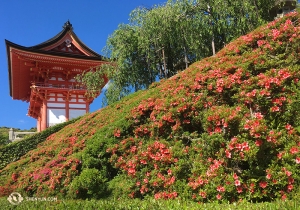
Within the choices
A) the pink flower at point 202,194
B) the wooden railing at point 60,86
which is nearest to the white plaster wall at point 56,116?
the wooden railing at point 60,86

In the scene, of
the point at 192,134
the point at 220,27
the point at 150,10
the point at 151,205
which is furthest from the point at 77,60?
the point at 151,205

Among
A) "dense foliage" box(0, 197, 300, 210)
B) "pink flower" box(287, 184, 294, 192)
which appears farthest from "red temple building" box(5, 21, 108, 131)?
"pink flower" box(287, 184, 294, 192)

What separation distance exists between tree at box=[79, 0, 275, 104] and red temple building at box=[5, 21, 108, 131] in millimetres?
2979

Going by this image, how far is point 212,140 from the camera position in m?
3.85

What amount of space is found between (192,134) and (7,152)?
8566mm

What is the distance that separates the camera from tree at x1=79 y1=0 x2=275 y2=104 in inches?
441

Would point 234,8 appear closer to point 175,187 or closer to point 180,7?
point 180,7

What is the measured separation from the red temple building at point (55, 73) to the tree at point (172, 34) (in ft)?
9.77

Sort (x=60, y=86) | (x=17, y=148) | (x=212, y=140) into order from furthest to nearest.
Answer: (x=60, y=86) < (x=17, y=148) < (x=212, y=140)

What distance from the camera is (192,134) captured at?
458 cm

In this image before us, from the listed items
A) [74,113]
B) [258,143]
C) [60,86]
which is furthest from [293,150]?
[60,86]

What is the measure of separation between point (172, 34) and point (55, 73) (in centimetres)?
780

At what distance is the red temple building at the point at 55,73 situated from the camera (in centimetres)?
1567

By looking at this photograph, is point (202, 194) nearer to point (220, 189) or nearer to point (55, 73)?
point (220, 189)
